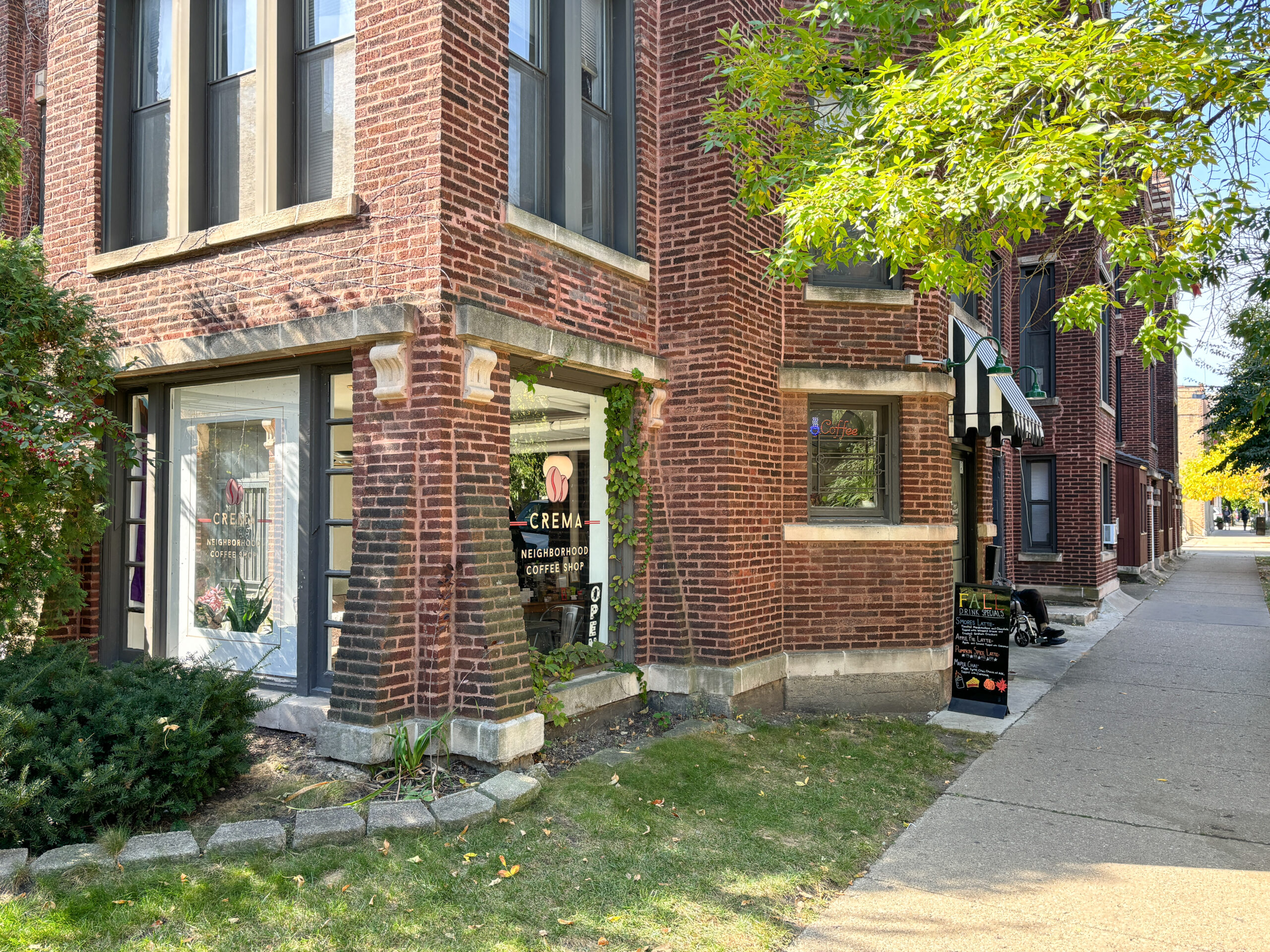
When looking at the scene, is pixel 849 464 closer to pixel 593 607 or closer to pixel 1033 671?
pixel 593 607

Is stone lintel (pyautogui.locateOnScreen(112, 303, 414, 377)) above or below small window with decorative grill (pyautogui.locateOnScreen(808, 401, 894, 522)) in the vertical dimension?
above

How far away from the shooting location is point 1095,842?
17.0 ft

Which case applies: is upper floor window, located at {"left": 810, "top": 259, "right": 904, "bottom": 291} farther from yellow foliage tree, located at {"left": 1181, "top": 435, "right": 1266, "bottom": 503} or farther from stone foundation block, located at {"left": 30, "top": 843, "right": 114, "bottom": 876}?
yellow foliage tree, located at {"left": 1181, "top": 435, "right": 1266, "bottom": 503}

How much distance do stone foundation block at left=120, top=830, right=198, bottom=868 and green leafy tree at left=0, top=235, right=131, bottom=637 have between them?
110 inches

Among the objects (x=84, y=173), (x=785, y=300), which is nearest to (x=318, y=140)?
(x=84, y=173)

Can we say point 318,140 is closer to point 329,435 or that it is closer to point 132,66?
point 329,435

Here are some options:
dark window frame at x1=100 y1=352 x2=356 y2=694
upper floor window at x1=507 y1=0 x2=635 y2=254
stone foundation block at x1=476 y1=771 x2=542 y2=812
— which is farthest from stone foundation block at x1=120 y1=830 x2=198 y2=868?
upper floor window at x1=507 y1=0 x2=635 y2=254

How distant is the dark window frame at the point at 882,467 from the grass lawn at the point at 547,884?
3.26 meters

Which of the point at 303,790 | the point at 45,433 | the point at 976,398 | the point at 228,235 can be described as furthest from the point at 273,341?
the point at 976,398

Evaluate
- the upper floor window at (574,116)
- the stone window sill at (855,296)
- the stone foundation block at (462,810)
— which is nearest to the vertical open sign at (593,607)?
the stone foundation block at (462,810)

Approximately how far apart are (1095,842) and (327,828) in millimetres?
4371

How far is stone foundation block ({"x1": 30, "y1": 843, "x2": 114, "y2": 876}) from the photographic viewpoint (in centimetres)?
405

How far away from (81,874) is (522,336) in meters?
3.96

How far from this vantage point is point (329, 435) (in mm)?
6488
